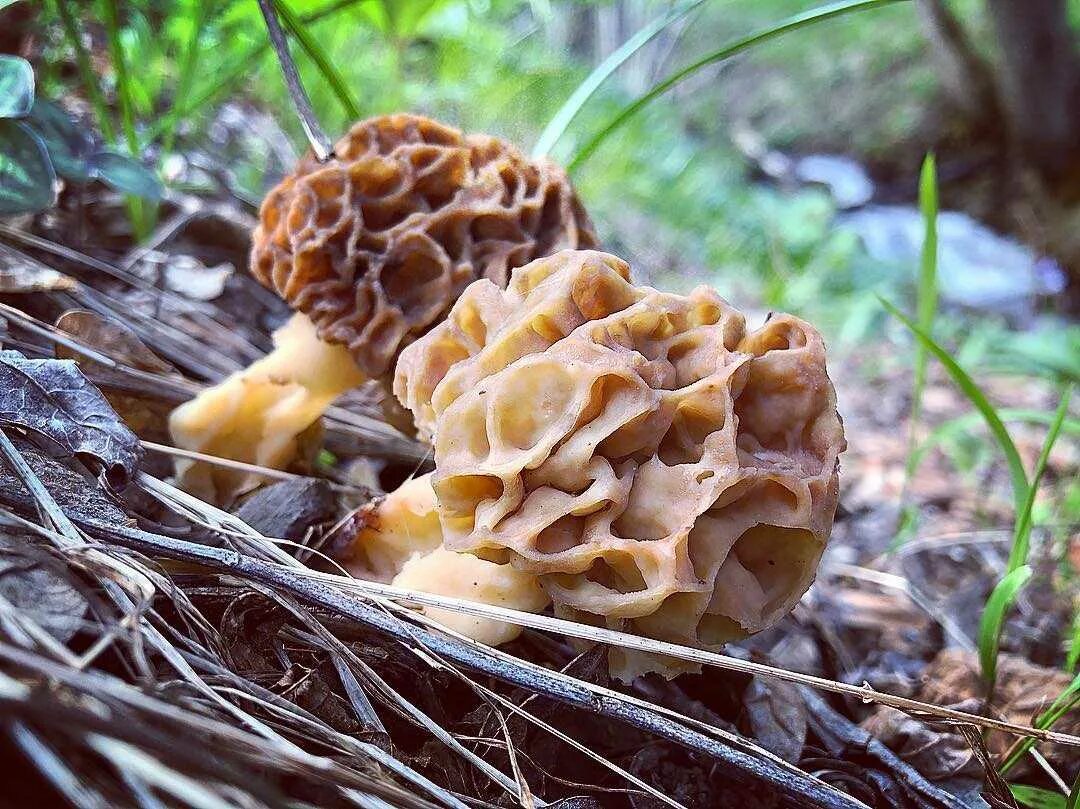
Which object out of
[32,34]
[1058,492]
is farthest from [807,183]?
[32,34]

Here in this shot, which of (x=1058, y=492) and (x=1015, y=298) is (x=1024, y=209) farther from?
(x=1058, y=492)

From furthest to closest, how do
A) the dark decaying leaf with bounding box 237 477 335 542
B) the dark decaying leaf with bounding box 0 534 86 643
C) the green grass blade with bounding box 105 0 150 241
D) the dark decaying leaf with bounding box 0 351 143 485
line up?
the green grass blade with bounding box 105 0 150 241
the dark decaying leaf with bounding box 237 477 335 542
the dark decaying leaf with bounding box 0 351 143 485
the dark decaying leaf with bounding box 0 534 86 643

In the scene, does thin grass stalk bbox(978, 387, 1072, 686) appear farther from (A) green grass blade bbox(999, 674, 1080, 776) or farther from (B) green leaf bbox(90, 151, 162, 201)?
(B) green leaf bbox(90, 151, 162, 201)

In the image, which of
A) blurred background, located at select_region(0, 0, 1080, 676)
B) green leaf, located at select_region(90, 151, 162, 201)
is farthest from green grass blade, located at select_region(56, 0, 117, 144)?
green leaf, located at select_region(90, 151, 162, 201)

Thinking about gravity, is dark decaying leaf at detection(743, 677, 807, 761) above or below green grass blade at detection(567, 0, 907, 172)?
below

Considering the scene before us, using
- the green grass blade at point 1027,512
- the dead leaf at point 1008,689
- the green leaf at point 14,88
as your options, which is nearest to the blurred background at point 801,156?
the dead leaf at point 1008,689

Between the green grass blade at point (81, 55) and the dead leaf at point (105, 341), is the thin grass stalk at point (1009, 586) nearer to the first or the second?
the dead leaf at point (105, 341)
